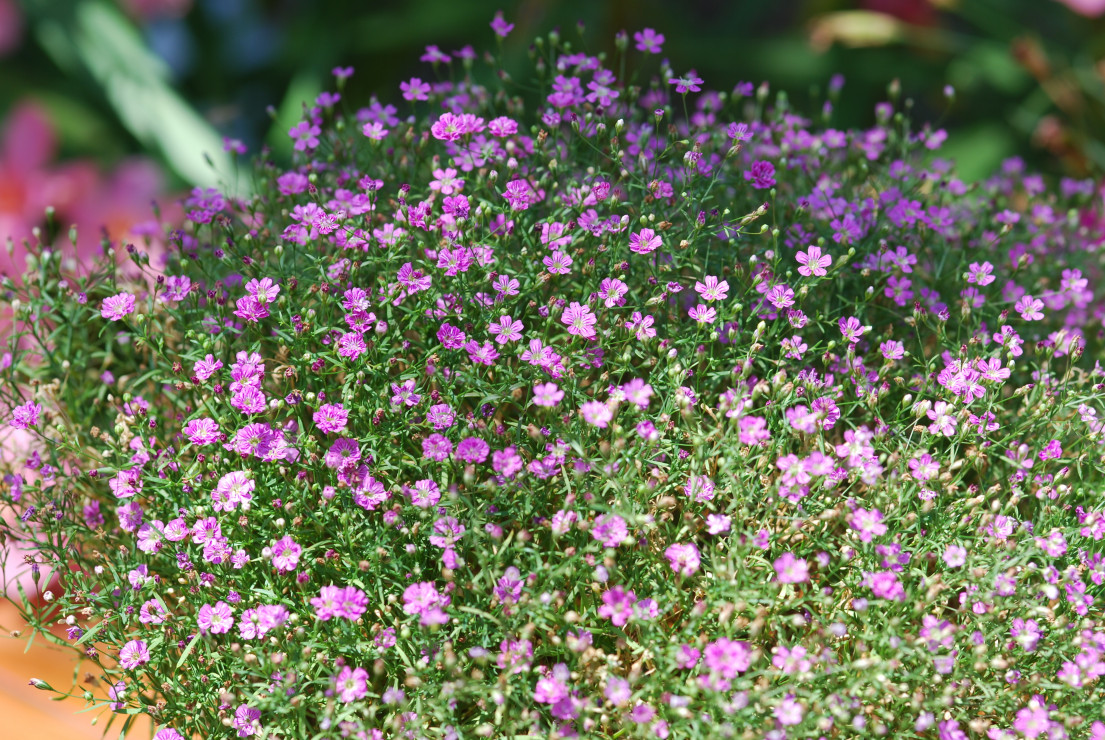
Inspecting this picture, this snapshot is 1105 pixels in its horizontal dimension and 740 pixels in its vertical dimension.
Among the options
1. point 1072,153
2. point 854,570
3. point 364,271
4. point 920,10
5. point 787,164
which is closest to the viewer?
point 854,570

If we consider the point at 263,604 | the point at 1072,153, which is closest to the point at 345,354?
the point at 263,604

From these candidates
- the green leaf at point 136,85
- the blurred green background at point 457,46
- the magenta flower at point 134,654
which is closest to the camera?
the magenta flower at point 134,654

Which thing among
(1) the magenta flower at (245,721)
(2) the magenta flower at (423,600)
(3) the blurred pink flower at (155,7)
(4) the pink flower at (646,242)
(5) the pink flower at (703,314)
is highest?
(3) the blurred pink flower at (155,7)

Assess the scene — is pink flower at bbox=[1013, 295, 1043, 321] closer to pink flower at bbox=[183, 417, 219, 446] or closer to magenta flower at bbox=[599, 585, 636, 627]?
magenta flower at bbox=[599, 585, 636, 627]

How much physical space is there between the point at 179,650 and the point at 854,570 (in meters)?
0.62

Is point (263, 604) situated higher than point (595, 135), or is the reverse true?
point (595, 135)

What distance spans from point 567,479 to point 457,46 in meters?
2.37

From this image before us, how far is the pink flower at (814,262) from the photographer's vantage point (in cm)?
87

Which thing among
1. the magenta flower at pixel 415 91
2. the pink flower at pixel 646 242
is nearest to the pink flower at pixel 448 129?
the magenta flower at pixel 415 91

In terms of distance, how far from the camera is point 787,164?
1.10 m

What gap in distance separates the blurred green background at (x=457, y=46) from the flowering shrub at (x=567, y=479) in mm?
1256

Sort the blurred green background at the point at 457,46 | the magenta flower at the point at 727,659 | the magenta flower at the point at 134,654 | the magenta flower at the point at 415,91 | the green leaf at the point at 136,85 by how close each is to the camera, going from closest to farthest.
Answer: the magenta flower at the point at 727,659, the magenta flower at the point at 134,654, the magenta flower at the point at 415,91, the blurred green background at the point at 457,46, the green leaf at the point at 136,85

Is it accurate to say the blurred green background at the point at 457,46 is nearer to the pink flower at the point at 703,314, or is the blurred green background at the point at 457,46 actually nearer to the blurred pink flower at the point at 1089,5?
the blurred pink flower at the point at 1089,5

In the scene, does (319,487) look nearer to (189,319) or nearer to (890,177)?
(189,319)
